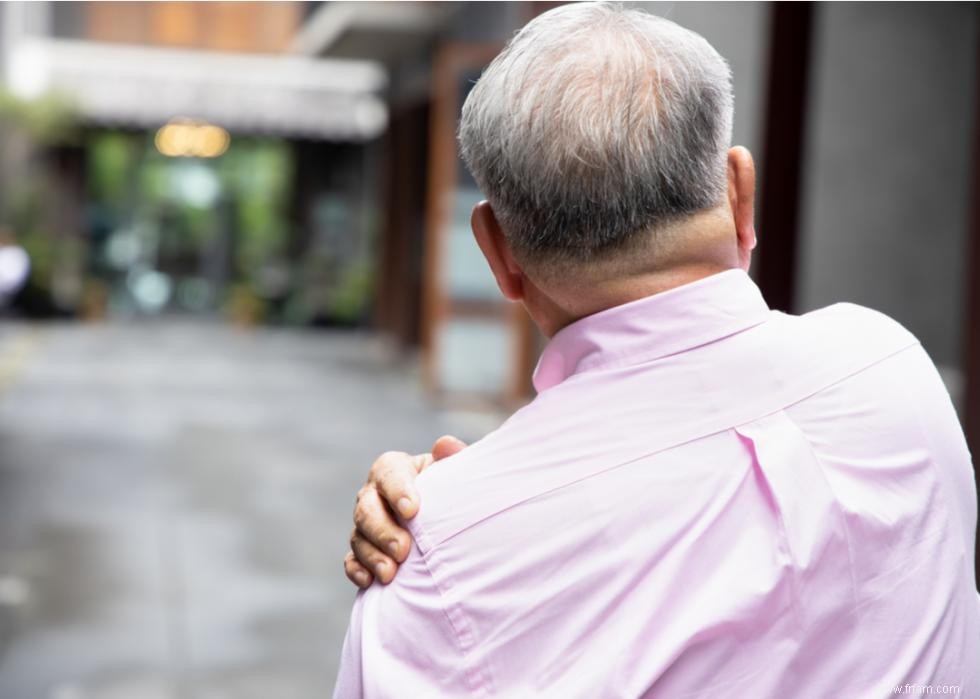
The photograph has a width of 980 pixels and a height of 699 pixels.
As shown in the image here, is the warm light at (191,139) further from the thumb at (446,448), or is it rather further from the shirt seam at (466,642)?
the shirt seam at (466,642)

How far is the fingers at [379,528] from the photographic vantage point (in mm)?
964

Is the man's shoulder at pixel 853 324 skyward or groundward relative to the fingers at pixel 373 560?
skyward

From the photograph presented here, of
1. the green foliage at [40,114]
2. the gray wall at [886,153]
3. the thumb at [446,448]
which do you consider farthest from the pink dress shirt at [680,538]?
the green foliage at [40,114]

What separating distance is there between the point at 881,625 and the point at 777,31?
417 cm

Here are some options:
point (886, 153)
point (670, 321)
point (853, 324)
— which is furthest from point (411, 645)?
point (886, 153)

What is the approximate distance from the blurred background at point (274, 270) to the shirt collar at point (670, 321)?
346 mm

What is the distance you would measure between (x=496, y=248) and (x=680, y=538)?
0.88ft

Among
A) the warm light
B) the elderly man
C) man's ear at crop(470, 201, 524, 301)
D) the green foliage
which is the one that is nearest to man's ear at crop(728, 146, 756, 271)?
the elderly man

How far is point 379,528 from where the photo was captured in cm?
98

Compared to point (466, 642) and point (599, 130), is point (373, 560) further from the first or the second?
point (599, 130)

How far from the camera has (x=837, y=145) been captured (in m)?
5.25

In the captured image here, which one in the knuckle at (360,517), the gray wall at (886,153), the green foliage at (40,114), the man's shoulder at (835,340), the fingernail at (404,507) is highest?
the man's shoulder at (835,340)

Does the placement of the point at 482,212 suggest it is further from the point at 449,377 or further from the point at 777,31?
the point at 449,377

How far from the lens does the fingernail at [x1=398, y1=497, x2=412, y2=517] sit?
97 centimetres
